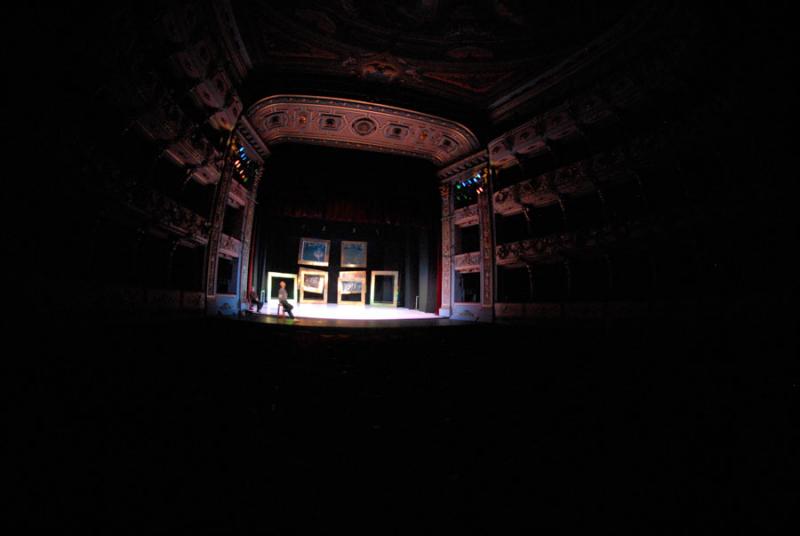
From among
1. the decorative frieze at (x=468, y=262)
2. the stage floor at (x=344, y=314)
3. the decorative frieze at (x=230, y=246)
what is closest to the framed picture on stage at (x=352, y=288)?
the stage floor at (x=344, y=314)

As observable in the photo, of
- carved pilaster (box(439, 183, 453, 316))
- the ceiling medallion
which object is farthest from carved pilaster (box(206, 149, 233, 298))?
carved pilaster (box(439, 183, 453, 316))

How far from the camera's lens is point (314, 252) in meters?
15.9

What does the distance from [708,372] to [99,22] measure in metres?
11.2

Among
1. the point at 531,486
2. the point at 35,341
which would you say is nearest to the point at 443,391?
the point at 531,486

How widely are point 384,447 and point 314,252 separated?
15216mm

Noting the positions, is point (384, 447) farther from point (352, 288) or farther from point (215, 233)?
point (352, 288)

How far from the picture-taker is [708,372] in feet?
12.1

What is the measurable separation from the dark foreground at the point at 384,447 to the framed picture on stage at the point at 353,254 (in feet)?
43.2

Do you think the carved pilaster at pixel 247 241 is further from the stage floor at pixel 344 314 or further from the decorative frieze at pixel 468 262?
the decorative frieze at pixel 468 262

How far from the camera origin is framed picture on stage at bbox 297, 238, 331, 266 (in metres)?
15.7

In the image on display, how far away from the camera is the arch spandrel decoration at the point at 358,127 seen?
10.5 meters

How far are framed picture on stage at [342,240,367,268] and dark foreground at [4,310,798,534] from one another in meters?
13.2

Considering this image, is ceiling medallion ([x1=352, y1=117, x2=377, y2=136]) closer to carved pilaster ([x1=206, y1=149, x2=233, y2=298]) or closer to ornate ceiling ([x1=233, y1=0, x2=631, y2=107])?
ornate ceiling ([x1=233, y1=0, x2=631, y2=107])

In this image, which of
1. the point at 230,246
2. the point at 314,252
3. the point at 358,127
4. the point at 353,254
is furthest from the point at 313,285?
the point at 358,127
